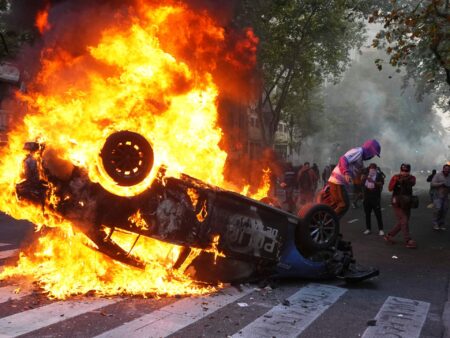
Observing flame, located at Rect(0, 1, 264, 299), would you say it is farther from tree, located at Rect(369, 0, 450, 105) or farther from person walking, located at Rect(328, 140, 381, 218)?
tree, located at Rect(369, 0, 450, 105)

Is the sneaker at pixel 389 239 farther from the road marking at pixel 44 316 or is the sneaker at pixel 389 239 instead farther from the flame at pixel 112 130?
the road marking at pixel 44 316

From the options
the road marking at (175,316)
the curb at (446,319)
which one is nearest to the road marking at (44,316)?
the road marking at (175,316)

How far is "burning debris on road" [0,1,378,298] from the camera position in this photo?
5055 mm

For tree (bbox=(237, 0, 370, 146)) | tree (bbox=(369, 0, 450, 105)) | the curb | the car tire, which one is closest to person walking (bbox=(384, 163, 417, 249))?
tree (bbox=(369, 0, 450, 105))

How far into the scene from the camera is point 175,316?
4883 mm

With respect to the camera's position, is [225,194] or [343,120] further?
[343,120]

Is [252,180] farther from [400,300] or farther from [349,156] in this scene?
[400,300]

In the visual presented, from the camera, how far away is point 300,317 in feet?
16.6

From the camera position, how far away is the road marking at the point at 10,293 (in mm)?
5293

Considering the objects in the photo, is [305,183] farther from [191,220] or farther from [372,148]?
[191,220]

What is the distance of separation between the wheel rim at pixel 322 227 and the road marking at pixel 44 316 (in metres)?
2.98

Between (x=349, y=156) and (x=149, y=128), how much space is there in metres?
4.13

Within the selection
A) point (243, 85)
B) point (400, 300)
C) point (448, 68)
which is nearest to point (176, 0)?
point (400, 300)

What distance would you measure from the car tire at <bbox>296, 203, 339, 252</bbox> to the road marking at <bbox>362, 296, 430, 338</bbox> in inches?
45.8
